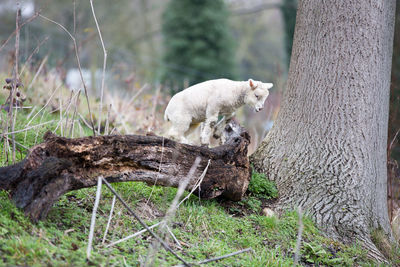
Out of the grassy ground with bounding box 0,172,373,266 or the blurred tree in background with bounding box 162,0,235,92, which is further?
the blurred tree in background with bounding box 162,0,235,92

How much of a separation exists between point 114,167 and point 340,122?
2.34 m

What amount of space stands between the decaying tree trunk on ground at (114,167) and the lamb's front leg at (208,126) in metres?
0.27

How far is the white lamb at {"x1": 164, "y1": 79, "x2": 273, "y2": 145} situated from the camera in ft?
12.2

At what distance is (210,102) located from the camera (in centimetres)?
378

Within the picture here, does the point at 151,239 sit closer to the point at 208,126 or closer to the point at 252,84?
the point at 208,126

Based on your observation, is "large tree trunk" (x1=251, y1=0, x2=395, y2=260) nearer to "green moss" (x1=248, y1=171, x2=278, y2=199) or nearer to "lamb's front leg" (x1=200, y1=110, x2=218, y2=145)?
"green moss" (x1=248, y1=171, x2=278, y2=199)

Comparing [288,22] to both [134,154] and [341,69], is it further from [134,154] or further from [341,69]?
[134,154]

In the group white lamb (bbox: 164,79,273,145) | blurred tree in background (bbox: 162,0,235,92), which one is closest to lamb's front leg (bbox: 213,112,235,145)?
white lamb (bbox: 164,79,273,145)

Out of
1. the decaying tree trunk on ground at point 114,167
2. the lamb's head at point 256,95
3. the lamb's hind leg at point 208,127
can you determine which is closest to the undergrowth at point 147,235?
the decaying tree trunk on ground at point 114,167

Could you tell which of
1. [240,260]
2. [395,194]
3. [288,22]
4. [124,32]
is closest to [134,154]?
[240,260]

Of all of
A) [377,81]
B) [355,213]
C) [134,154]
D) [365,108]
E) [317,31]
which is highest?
[317,31]

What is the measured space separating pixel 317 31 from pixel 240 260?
2.55m

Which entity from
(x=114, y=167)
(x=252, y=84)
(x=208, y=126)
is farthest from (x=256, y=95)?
(x=114, y=167)

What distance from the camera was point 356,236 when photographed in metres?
3.47
